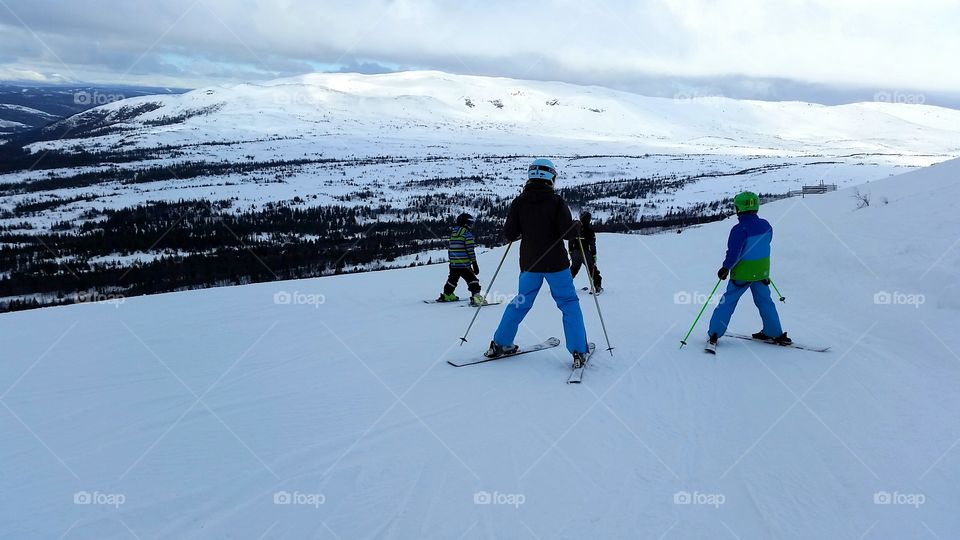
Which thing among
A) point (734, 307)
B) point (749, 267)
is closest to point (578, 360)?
point (734, 307)

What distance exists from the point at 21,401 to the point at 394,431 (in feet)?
10.7

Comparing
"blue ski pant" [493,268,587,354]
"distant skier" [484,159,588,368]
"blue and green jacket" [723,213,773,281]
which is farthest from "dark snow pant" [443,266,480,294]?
"blue and green jacket" [723,213,773,281]

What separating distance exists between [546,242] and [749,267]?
97.4 inches

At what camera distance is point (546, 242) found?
16.9 feet

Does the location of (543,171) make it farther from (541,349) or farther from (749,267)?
(749,267)

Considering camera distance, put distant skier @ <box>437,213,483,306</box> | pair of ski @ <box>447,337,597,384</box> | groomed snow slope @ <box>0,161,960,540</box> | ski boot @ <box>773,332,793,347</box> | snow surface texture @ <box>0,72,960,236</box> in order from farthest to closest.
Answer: snow surface texture @ <box>0,72,960,236</box> → distant skier @ <box>437,213,483,306</box> → ski boot @ <box>773,332,793,347</box> → pair of ski @ <box>447,337,597,384</box> → groomed snow slope @ <box>0,161,960,540</box>

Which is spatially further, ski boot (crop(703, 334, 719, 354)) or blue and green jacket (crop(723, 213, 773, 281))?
ski boot (crop(703, 334, 719, 354))

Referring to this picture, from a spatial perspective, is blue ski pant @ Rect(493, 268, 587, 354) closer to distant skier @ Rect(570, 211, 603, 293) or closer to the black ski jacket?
the black ski jacket

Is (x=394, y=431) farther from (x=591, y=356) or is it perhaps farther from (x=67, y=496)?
(x=591, y=356)

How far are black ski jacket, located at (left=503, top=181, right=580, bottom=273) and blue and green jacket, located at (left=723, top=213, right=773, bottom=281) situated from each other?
1.97 meters

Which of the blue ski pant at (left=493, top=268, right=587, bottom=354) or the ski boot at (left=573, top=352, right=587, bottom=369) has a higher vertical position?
the blue ski pant at (left=493, top=268, right=587, bottom=354)

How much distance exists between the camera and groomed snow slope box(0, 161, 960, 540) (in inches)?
119

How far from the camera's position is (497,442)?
12.6 ft

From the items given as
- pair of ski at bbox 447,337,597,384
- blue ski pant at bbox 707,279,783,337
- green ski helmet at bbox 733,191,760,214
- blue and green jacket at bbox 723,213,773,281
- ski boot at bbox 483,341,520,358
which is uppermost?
green ski helmet at bbox 733,191,760,214
